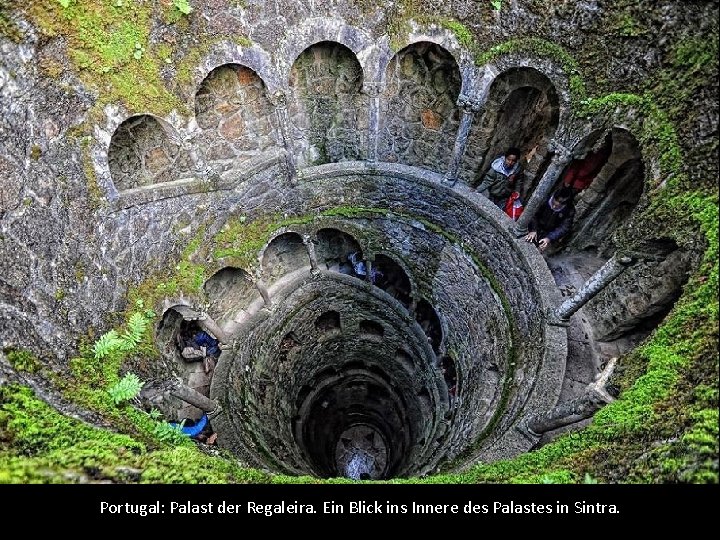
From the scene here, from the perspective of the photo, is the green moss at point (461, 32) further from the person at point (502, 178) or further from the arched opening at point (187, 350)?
the arched opening at point (187, 350)

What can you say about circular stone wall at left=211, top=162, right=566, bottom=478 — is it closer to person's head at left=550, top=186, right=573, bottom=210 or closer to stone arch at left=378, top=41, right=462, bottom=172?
stone arch at left=378, top=41, right=462, bottom=172

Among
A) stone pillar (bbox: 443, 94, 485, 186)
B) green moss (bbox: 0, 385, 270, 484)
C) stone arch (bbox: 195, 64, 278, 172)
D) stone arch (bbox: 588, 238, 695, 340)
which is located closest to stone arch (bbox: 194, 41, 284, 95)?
stone arch (bbox: 195, 64, 278, 172)

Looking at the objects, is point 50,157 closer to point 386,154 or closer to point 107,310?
point 107,310

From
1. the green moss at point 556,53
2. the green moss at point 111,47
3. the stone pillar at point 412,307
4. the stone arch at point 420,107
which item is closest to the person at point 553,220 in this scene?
the green moss at point 556,53

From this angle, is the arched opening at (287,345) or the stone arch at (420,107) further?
the arched opening at (287,345)

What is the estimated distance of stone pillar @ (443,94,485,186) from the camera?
12.0 meters

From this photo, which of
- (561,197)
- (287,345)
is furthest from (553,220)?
(287,345)

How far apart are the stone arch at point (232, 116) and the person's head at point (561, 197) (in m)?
8.19

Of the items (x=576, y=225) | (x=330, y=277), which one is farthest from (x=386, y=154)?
(x=576, y=225)

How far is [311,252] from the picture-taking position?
613 inches

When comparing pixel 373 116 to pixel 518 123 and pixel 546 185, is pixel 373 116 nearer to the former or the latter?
pixel 518 123

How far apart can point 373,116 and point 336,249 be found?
5.10 metres

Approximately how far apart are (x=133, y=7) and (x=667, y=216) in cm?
1173

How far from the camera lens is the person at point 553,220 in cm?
1186
